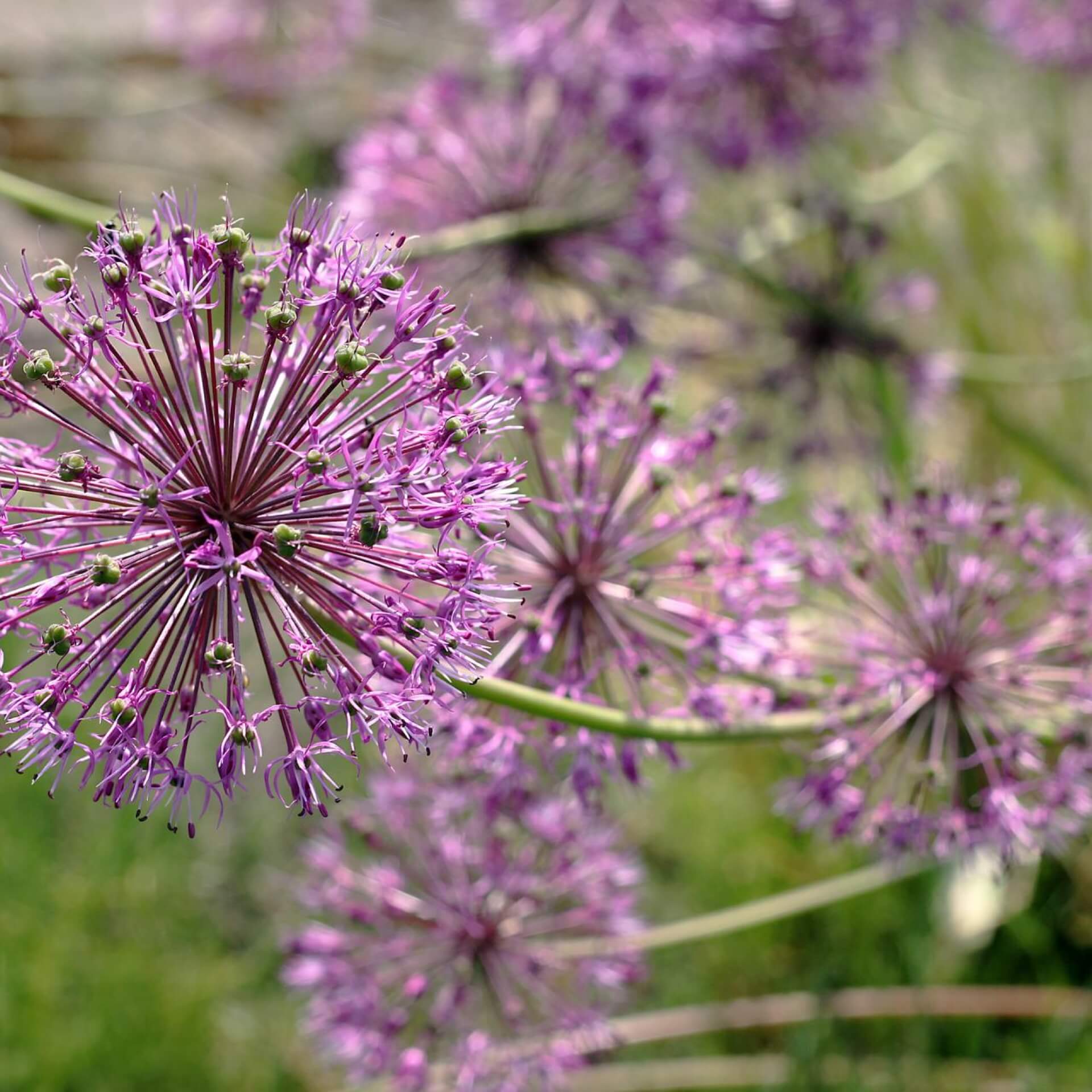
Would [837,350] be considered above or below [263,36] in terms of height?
below

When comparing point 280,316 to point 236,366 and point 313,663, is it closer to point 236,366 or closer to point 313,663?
point 236,366

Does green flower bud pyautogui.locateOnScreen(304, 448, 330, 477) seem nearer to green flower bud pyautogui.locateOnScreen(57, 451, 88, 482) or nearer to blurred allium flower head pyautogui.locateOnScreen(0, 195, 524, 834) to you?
→ blurred allium flower head pyautogui.locateOnScreen(0, 195, 524, 834)

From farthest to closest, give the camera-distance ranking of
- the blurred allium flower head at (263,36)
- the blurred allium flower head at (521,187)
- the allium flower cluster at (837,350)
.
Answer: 1. the blurred allium flower head at (263,36)
2. the allium flower cluster at (837,350)
3. the blurred allium flower head at (521,187)

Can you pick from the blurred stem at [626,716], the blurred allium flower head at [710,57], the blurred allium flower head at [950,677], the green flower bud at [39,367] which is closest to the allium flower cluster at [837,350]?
the blurred allium flower head at [710,57]

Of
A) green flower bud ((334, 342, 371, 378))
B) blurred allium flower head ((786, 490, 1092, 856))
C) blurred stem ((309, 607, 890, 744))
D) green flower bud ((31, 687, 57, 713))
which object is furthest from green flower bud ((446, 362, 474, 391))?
blurred allium flower head ((786, 490, 1092, 856))

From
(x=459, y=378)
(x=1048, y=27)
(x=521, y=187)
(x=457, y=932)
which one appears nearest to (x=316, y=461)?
Answer: (x=459, y=378)

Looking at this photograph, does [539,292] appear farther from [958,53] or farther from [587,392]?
[958,53]

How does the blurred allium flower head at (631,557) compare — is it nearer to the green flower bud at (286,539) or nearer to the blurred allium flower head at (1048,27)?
the green flower bud at (286,539)
